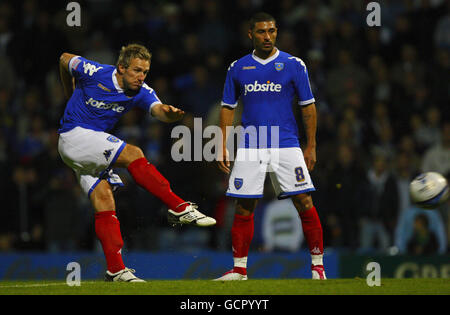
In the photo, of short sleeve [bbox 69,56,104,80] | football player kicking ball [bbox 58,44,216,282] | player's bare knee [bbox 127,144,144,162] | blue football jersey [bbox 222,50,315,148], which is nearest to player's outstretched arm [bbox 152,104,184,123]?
football player kicking ball [bbox 58,44,216,282]

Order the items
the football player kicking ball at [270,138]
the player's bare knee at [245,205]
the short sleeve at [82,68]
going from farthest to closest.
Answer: the player's bare knee at [245,205] → the football player kicking ball at [270,138] → the short sleeve at [82,68]

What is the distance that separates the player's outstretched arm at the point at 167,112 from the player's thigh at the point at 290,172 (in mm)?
1085

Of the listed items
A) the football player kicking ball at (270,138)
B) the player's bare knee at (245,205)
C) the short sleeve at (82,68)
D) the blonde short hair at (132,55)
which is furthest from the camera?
the player's bare knee at (245,205)

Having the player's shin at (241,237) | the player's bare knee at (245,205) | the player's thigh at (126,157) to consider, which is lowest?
the player's shin at (241,237)

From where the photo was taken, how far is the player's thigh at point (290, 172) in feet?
26.5

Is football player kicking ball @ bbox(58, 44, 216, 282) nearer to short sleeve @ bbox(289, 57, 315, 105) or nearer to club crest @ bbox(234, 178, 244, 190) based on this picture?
club crest @ bbox(234, 178, 244, 190)

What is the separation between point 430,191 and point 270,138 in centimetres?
193

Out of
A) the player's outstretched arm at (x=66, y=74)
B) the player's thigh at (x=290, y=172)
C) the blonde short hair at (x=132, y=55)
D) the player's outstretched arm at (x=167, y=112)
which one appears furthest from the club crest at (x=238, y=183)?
the player's outstretched arm at (x=66, y=74)

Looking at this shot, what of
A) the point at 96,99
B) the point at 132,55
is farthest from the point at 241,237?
the point at 132,55

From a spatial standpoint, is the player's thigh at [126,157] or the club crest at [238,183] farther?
the club crest at [238,183]

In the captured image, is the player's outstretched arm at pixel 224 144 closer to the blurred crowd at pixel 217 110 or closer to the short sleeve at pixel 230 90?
the short sleeve at pixel 230 90

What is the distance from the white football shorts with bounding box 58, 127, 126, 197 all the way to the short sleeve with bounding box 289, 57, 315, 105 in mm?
1817

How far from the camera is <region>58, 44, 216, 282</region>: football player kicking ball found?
781 centimetres

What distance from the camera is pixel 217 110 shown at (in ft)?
41.0
